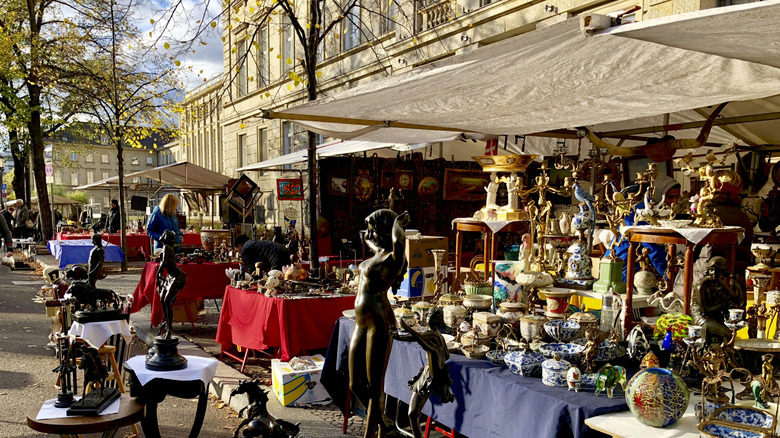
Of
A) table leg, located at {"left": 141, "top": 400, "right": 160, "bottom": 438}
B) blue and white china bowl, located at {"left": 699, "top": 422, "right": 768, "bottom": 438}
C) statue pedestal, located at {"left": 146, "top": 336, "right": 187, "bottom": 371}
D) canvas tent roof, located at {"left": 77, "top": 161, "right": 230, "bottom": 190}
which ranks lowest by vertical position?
table leg, located at {"left": 141, "top": 400, "right": 160, "bottom": 438}

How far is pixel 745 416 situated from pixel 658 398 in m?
0.33

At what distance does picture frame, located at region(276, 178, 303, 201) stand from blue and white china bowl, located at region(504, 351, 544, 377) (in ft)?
27.6

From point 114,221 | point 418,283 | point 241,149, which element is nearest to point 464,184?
point 418,283

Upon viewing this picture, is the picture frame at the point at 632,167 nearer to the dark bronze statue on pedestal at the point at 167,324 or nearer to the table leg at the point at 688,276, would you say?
the table leg at the point at 688,276

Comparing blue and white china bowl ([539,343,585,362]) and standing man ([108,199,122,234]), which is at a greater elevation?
standing man ([108,199,122,234])

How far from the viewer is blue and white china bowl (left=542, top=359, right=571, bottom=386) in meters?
2.68

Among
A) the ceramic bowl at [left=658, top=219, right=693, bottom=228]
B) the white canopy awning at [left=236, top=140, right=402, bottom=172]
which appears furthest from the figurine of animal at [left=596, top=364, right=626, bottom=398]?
the white canopy awning at [left=236, top=140, right=402, bottom=172]

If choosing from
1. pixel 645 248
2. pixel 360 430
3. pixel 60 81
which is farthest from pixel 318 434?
pixel 60 81

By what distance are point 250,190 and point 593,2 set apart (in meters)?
7.01

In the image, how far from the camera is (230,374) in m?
5.62

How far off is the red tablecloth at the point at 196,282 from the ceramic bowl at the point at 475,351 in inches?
206

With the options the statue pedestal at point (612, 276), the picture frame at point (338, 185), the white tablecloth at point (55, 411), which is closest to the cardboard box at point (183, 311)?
the picture frame at point (338, 185)

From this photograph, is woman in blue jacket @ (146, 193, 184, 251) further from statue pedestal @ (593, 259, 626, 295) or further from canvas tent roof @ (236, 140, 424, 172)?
statue pedestal @ (593, 259, 626, 295)

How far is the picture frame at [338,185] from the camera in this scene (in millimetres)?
10586
